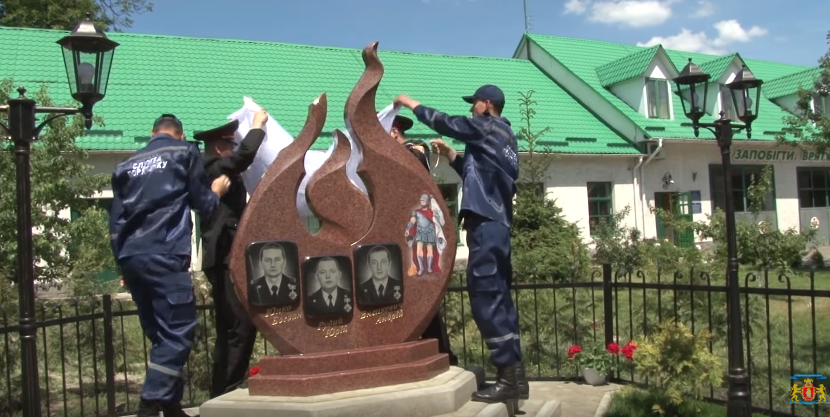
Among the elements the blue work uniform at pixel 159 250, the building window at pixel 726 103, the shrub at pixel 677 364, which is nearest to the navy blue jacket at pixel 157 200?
the blue work uniform at pixel 159 250

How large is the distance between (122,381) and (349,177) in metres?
3.77

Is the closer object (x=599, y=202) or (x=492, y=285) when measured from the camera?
(x=492, y=285)

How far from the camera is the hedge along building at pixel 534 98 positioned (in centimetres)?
1545

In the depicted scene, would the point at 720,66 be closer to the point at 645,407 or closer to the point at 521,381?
the point at 645,407

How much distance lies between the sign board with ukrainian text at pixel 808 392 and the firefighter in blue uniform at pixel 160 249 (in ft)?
13.5

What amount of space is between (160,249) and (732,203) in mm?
4040

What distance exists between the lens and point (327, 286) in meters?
4.69

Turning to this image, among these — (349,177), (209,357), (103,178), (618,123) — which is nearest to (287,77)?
(618,123)

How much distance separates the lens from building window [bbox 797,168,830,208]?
78.8 ft

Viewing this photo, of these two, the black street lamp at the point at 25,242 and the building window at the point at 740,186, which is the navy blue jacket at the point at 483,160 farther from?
the building window at the point at 740,186

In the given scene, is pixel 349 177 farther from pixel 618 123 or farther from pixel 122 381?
pixel 618 123

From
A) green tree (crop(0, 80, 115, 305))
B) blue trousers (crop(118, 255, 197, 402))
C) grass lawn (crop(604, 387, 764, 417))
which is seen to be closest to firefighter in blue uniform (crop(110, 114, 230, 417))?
blue trousers (crop(118, 255, 197, 402))

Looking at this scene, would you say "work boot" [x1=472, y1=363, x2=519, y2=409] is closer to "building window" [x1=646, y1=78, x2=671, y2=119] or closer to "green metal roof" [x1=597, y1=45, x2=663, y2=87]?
"green metal roof" [x1=597, y1=45, x2=663, y2=87]

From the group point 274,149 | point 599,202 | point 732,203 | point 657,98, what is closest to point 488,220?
point 274,149
